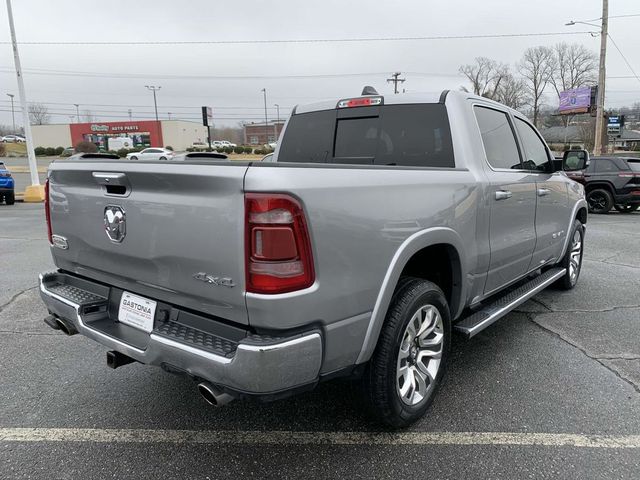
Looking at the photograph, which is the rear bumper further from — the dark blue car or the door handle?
the dark blue car

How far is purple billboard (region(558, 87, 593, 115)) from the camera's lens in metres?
50.5

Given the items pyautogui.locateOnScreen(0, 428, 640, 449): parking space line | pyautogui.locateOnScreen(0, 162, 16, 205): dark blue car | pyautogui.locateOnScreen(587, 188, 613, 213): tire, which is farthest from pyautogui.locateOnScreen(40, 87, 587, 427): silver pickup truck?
pyautogui.locateOnScreen(0, 162, 16, 205): dark blue car

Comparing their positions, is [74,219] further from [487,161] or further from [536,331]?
[536,331]

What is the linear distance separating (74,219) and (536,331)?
3.83m

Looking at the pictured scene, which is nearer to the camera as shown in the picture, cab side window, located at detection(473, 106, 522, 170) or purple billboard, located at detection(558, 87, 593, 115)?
cab side window, located at detection(473, 106, 522, 170)

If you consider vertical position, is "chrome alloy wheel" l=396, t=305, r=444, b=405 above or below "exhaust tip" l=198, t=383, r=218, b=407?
below

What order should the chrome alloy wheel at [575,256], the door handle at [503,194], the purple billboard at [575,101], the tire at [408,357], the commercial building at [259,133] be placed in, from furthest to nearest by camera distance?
the commercial building at [259,133] → the purple billboard at [575,101] → the chrome alloy wheel at [575,256] → the door handle at [503,194] → the tire at [408,357]

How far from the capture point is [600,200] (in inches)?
553

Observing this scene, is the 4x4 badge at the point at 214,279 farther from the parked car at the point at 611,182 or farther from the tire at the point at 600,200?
the tire at the point at 600,200

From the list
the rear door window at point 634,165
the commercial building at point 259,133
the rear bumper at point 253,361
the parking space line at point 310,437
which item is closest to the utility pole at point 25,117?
the parking space line at point 310,437

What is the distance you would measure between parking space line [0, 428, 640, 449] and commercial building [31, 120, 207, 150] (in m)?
75.6

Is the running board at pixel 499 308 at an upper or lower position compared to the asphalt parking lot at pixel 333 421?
upper

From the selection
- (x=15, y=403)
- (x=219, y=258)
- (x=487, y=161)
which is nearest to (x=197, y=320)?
(x=219, y=258)

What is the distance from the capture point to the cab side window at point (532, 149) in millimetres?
4230
